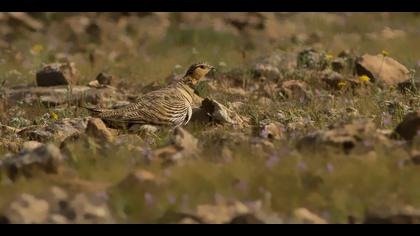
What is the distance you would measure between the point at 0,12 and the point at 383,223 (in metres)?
17.3

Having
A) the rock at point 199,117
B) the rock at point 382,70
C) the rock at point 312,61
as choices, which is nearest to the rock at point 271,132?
the rock at point 199,117

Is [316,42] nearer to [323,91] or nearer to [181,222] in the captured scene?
[323,91]

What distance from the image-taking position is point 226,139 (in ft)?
22.2

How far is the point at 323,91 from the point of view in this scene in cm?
1126

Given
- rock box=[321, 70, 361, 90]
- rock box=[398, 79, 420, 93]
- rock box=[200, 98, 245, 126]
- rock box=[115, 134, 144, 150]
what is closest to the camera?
rock box=[115, 134, 144, 150]

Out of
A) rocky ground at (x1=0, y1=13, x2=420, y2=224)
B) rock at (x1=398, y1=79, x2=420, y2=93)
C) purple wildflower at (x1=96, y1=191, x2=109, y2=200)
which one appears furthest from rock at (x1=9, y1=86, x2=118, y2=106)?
purple wildflower at (x1=96, y1=191, x2=109, y2=200)

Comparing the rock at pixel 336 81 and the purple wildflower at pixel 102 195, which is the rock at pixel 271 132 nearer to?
the purple wildflower at pixel 102 195

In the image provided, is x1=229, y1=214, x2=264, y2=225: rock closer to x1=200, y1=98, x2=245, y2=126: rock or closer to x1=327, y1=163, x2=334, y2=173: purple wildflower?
x1=327, y1=163, x2=334, y2=173: purple wildflower

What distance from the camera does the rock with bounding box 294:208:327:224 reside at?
5.17 meters

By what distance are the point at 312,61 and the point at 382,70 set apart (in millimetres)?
1287

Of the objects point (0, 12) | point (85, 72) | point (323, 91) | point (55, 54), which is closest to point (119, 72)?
point (85, 72)

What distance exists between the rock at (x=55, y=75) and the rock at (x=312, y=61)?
3.44m

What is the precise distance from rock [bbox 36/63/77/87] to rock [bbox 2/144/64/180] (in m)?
6.60

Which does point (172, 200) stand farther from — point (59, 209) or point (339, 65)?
point (339, 65)
